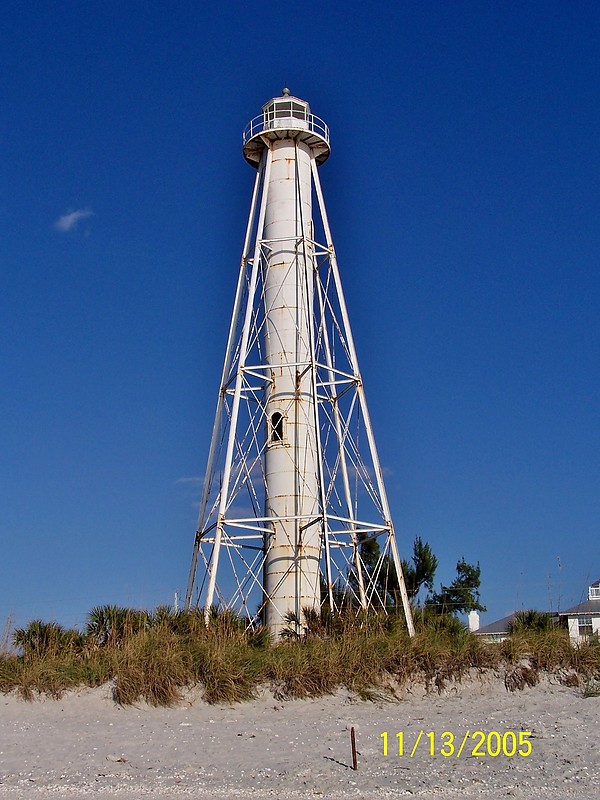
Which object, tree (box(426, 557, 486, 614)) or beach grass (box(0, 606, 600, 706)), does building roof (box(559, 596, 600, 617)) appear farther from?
beach grass (box(0, 606, 600, 706))

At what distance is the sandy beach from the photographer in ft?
38.1

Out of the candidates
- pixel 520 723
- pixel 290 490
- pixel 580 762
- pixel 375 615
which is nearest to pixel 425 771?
pixel 580 762

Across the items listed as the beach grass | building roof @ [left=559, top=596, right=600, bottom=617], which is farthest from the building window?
building roof @ [left=559, top=596, right=600, bottom=617]

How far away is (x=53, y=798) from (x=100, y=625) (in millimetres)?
6632

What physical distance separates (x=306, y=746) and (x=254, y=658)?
10.8ft

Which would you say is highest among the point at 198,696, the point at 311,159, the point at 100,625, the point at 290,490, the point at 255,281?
the point at 311,159

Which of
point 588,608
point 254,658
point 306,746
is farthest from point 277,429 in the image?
point 588,608

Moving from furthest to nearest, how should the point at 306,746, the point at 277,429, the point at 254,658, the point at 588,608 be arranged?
1. the point at 588,608
2. the point at 277,429
3. the point at 254,658
4. the point at 306,746

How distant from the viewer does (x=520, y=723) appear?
14.8 metres

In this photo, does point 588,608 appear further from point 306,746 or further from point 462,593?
point 306,746

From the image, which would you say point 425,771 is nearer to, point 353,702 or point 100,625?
point 353,702

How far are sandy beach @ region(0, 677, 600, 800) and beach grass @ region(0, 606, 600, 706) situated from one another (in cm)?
26

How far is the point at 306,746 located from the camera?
43.9ft

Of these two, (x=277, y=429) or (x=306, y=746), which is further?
(x=277, y=429)
